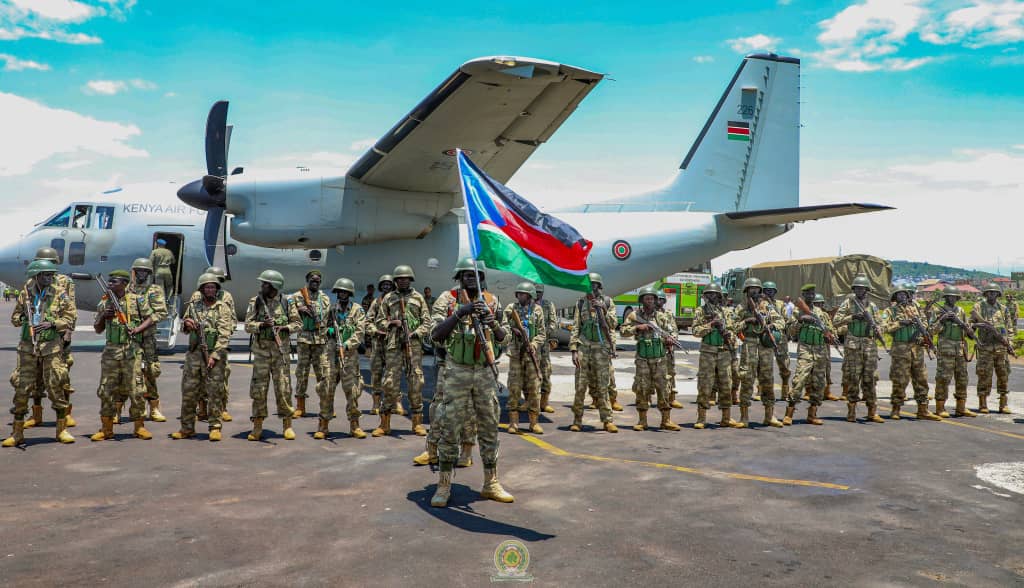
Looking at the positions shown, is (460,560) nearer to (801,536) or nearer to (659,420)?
(801,536)

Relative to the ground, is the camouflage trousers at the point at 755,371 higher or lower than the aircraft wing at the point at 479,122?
→ lower

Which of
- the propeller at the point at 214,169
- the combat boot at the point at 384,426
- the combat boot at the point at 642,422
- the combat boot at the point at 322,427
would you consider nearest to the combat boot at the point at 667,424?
the combat boot at the point at 642,422

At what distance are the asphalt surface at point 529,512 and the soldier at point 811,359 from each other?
1236 millimetres

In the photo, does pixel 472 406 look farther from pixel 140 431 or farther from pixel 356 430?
pixel 140 431

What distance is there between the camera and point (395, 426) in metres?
9.38

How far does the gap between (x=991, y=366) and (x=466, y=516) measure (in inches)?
441

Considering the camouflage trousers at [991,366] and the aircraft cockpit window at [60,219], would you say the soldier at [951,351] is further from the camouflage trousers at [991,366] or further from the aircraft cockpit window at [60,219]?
the aircraft cockpit window at [60,219]

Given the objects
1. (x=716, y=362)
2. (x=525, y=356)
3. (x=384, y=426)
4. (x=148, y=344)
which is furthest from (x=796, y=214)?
(x=148, y=344)

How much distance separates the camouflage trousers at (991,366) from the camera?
11664mm

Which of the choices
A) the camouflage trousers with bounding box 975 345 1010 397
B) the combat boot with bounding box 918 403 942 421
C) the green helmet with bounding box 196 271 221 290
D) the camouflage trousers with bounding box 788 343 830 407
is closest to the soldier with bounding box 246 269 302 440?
the green helmet with bounding box 196 271 221 290

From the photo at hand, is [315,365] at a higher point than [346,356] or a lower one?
lower

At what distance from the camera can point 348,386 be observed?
876 centimetres

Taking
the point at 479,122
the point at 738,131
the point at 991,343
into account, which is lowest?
the point at 991,343

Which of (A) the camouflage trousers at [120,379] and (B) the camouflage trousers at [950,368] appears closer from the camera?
(A) the camouflage trousers at [120,379]
